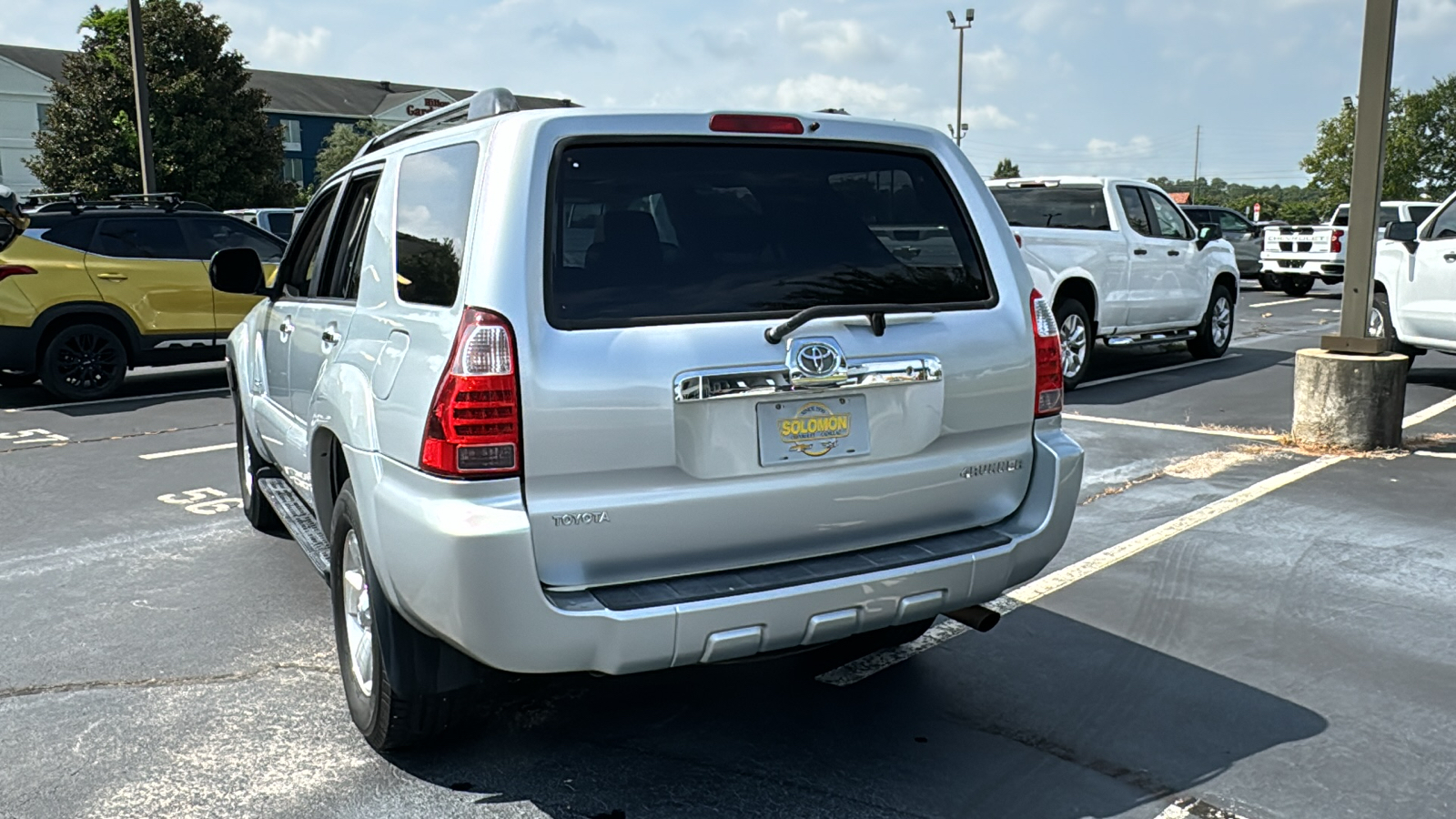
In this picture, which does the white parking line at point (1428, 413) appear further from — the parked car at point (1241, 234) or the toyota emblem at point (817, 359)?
the parked car at point (1241, 234)

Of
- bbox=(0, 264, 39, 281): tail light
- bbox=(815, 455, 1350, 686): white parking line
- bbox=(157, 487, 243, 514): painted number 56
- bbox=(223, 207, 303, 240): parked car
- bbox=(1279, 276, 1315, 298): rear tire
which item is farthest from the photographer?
bbox=(1279, 276, 1315, 298): rear tire

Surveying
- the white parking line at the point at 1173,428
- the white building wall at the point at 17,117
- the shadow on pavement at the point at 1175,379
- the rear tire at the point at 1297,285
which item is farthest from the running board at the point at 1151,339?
the white building wall at the point at 17,117

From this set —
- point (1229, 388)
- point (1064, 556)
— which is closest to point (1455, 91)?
point (1229, 388)

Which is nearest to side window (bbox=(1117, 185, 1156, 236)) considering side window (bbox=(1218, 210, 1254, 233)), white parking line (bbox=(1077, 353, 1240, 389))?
white parking line (bbox=(1077, 353, 1240, 389))

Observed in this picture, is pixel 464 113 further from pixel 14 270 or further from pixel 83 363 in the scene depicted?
pixel 83 363

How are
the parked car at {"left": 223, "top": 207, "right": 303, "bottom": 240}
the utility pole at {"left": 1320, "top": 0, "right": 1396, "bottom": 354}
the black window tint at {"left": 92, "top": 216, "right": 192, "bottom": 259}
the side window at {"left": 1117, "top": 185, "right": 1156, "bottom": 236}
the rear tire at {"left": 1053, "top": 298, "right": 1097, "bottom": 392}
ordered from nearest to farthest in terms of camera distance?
Result: the utility pole at {"left": 1320, "top": 0, "right": 1396, "bottom": 354}, the rear tire at {"left": 1053, "top": 298, "right": 1097, "bottom": 392}, the black window tint at {"left": 92, "top": 216, "right": 192, "bottom": 259}, the side window at {"left": 1117, "top": 185, "right": 1156, "bottom": 236}, the parked car at {"left": 223, "top": 207, "right": 303, "bottom": 240}

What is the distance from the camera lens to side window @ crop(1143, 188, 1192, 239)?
11508mm

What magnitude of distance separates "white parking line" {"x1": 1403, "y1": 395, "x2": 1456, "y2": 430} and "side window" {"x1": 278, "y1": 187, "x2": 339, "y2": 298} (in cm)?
751

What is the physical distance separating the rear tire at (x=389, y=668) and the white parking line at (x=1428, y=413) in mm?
7689

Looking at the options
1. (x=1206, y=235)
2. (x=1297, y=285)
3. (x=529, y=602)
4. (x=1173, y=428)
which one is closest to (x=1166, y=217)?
(x=1206, y=235)

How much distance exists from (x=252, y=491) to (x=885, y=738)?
3898mm

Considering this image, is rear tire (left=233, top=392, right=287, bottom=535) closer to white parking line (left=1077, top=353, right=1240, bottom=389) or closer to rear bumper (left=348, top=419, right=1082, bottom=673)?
rear bumper (left=348, top=419, right=1082, bottom=673)

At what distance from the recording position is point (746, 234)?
10.5 ft

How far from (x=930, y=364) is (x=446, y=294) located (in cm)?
133
